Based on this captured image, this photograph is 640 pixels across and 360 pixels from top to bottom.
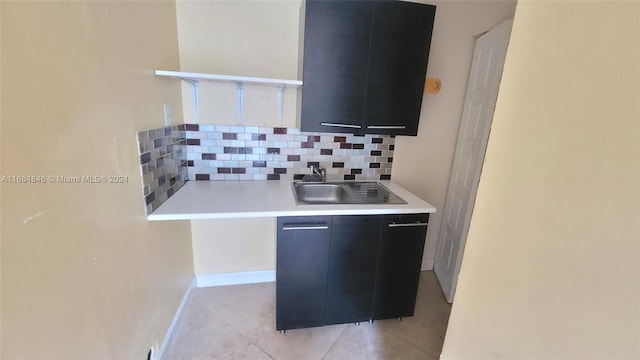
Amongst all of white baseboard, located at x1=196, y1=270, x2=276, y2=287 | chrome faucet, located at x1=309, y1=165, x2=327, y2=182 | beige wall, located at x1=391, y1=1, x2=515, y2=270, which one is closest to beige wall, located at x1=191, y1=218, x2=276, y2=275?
white baseboard, located at x1=196, y1=270, x2=276, y2=287

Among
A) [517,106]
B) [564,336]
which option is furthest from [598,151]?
[564,336]

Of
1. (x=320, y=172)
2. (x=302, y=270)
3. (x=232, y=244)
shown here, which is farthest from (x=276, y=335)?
(x=320, y=172)

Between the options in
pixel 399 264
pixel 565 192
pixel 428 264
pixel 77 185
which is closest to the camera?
pixel 565 192

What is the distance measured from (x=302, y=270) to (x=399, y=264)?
0.62m

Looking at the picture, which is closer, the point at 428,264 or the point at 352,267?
the point at 352,267

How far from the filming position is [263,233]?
7.04 feet

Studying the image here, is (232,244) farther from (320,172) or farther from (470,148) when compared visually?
(470,148)

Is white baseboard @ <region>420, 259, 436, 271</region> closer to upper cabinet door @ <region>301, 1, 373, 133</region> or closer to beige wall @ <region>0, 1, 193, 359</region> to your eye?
upper cabinet door @ <region>301, 1, 373, 133</region>

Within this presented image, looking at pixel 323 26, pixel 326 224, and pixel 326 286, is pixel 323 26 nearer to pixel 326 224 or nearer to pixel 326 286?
pixel 326 224

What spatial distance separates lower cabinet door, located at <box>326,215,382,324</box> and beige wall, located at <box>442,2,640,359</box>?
3.06 feet

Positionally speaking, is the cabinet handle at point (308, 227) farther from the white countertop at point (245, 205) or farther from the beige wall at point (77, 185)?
the beige wall at point (77, 185)

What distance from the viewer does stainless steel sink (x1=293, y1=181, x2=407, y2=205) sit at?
176 centimetres

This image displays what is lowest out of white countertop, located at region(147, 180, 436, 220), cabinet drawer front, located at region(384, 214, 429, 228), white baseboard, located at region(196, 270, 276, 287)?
white baseboard, located at region(196, 270, 276, 287)

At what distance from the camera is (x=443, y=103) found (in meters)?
2.12
